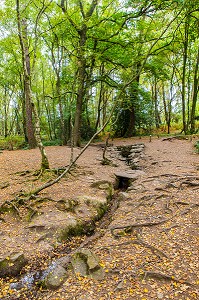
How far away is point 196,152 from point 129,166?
141 inches

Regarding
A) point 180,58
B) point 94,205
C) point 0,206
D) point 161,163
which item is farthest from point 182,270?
point 180,58

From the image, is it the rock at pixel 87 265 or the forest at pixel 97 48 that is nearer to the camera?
the rock at pixel 87 265

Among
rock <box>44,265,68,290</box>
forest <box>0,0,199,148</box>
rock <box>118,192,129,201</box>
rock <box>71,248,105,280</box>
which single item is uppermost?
forest <box>0,0,199,148</box>

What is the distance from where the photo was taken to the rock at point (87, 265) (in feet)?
11.5

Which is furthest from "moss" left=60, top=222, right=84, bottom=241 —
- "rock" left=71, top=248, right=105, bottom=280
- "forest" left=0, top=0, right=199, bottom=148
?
"forest" left=0, top=0, right=199, bottom=148

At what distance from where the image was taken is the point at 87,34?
1345cm

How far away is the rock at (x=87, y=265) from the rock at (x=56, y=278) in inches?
7.8

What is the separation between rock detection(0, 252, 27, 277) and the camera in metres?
3.79

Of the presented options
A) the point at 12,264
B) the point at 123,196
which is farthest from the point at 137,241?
the point at 123,196

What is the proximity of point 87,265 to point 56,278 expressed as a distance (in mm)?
523

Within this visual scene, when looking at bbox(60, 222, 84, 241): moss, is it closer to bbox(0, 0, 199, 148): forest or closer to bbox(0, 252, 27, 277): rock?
bbox(0, 252, 27, 277): rock

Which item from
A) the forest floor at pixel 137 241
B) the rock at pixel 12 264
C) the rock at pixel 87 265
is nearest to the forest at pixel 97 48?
the forest floor at pixel 137 241

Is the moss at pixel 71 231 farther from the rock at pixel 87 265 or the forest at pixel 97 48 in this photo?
the forest at pixel 97 48

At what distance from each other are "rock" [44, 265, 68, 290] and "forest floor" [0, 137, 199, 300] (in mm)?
88
